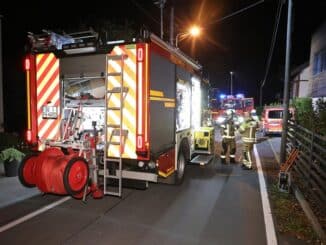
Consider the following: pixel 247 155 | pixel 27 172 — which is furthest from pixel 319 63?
pixel 27 172

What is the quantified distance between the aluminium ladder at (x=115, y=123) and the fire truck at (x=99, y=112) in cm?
2

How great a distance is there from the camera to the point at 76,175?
5.05 meters

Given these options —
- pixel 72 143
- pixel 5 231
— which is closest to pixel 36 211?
pixel 5 231

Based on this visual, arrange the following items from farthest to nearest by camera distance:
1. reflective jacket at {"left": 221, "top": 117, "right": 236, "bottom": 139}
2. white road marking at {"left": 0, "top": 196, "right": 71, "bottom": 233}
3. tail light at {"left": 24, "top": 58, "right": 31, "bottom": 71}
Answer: reflective jacket at {"left": 221, "top": 117, "right": 236, "bottom": 139}, tail light at {"left": 24, "top": 58, "right": 31, "bottom": 71}, white road marking at {"left": 0, "top": 196, "right": 71, "bottom": 233}

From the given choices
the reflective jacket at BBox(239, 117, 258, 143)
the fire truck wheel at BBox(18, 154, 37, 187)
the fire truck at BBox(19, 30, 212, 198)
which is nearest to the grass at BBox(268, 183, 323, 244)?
the fire truck at BBox(19, 30, 212, 198)

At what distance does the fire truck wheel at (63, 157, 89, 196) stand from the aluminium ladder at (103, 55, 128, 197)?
0.38m

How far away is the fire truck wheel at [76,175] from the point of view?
487 centimetres

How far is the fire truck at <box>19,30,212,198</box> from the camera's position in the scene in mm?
5207

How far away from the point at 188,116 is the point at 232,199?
2.74 meters

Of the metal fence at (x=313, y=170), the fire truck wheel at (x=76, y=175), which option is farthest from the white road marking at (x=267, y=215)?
the fire truck wheel at (x=76, y=175)

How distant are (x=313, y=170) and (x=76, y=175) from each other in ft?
15.4

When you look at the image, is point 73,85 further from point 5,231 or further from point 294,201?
point 294,201

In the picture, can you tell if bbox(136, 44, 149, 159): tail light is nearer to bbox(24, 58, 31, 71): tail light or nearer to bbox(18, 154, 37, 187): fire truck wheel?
bbox(18, 154, 37, 187): fire truck wheel

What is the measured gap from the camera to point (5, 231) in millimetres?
4590
